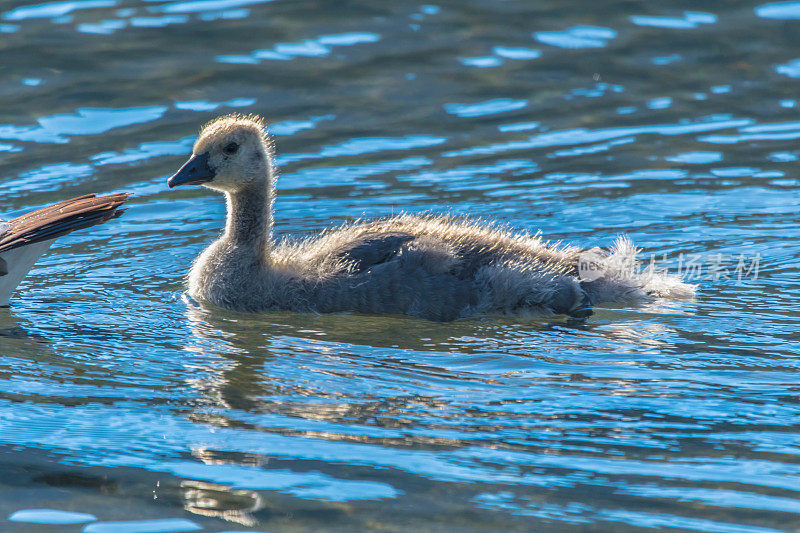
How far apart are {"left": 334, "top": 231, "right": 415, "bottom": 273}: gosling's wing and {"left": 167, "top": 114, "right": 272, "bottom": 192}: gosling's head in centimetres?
99

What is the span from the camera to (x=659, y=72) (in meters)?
13.0

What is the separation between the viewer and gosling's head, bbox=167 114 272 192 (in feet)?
26.3

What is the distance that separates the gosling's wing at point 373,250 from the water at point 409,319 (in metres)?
0.37

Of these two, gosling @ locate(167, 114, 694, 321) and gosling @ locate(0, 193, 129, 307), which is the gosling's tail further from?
gosling @ locate(0, 193, 129, 307)


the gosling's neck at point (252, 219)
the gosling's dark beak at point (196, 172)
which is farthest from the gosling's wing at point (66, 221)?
the gosling's neck at point (252, 219)

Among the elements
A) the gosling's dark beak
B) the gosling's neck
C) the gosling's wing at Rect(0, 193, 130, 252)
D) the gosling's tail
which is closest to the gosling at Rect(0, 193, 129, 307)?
the gosling's wing at Rect(0, 193, 130, 252)

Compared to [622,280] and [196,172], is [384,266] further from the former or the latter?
[622,280]

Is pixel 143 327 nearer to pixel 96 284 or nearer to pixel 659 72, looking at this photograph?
pixel 96 284

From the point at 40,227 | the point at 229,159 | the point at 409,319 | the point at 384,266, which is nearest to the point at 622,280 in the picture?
the point at 409,319

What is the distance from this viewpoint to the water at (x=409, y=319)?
5281mm

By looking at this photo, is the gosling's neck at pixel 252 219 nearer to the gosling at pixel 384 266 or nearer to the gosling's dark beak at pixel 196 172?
the gosling at pixel 384 266

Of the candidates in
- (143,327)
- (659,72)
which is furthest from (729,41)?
(143,327)

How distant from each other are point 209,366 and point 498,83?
6892mm

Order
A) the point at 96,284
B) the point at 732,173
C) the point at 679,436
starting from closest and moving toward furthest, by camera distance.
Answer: the point at 679,436
the point at 96,284
the point at 732,173
